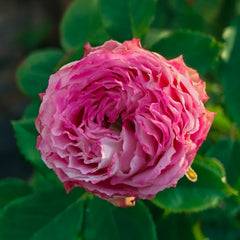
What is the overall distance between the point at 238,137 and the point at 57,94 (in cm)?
50

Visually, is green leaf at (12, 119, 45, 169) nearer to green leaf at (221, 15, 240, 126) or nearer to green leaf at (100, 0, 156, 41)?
green leaf at (100, 0, 156, 41)

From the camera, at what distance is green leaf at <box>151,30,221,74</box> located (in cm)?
74

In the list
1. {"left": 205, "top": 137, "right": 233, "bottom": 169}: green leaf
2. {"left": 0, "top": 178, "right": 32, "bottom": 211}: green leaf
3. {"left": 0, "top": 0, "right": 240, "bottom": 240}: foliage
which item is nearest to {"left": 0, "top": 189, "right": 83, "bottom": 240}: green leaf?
{"left": 0, "top": 0, "right": 240, "bottom": 240}: foliage

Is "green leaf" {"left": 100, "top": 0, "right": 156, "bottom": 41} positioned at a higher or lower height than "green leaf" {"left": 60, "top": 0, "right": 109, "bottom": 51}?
higher

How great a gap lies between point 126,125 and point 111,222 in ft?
0.79

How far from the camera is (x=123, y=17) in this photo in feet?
2.51

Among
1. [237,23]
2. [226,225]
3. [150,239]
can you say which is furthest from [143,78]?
[226,225]

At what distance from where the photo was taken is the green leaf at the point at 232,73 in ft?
2.66

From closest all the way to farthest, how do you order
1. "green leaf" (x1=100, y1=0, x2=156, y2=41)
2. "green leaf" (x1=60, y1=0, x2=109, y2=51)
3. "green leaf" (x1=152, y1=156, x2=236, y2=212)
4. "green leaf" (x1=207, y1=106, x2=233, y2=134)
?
1. "green leaf" (x1=152, y1=156, x2=236, y2=212)
2. "green leaf" (x1=100, y1=0, x2=156, y2=41)
3. "green leaf" (x1=207, y1=106, x2=233, y2=134)
4. "green leaf" (x1=60, y1=0, x2=109, y2=51)

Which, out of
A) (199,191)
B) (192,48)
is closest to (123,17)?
(192,48)

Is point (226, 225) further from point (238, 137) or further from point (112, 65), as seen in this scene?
point (112, 65)

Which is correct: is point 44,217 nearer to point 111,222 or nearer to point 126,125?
point 111,222

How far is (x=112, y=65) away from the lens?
0.54 metres

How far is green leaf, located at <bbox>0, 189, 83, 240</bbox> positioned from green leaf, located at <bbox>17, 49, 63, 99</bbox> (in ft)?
0.74
